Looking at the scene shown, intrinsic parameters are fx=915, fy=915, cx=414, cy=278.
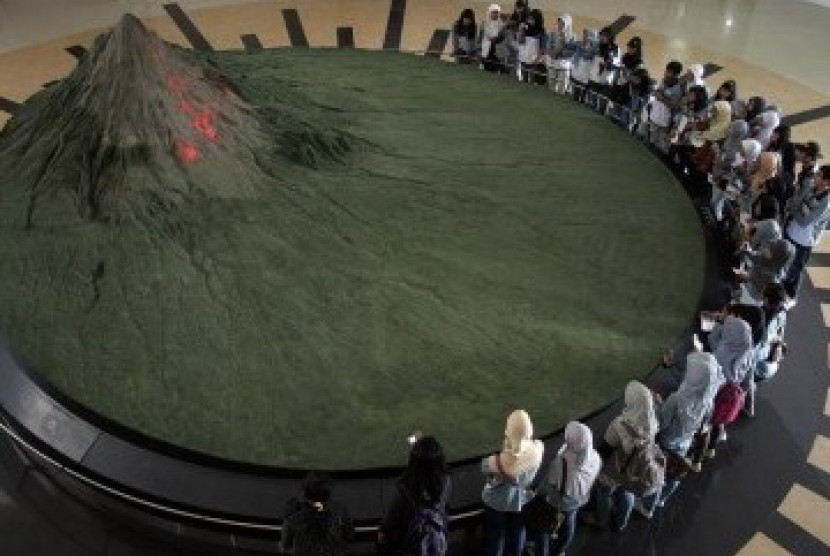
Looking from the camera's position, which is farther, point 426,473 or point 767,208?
point 767,208

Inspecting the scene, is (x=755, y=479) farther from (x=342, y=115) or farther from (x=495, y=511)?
(x=342, y=115)

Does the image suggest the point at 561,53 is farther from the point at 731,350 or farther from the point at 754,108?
the point at 731,350

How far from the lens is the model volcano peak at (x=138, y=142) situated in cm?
956

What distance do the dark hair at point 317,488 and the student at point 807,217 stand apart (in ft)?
18.3

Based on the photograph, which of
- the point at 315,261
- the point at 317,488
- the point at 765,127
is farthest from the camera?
the point at 765,127

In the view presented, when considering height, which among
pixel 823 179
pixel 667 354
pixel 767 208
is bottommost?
pixel 667 354

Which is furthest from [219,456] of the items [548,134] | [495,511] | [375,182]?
[548,134]

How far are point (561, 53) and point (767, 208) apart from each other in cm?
471

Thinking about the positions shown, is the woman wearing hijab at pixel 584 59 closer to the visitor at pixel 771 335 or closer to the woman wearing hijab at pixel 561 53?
the woman wearing hijab at pixel 561 53

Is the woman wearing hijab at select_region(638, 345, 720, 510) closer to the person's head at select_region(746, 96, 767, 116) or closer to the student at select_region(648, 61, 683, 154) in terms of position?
the person's head at select_region(746, 96, 767, 116)

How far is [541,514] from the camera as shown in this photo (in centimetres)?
643

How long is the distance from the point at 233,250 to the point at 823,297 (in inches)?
249

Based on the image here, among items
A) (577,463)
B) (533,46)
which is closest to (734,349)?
(577,463)

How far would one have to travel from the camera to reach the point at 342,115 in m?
11.4
